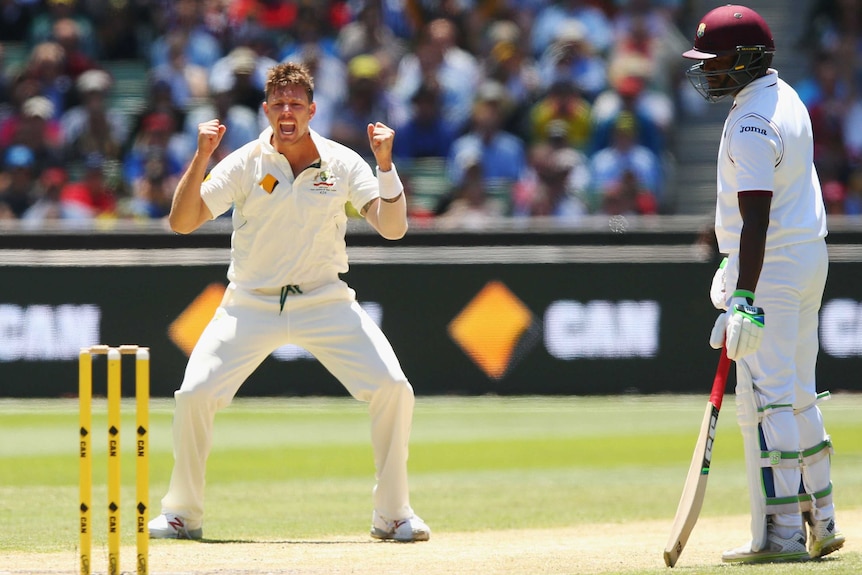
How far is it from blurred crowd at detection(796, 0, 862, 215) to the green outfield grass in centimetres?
286

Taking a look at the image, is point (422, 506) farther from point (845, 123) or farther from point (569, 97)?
point (845, 123)

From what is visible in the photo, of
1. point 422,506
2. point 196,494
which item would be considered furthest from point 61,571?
point 422,506

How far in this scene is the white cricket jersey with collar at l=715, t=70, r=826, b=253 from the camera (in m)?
5.66

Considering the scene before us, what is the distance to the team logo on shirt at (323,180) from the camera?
6.82 m

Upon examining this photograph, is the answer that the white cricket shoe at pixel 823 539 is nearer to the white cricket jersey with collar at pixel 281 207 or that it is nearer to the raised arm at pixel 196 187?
the white cricket jersey with collar at pixel 281 207

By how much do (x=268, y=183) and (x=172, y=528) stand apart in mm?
1678

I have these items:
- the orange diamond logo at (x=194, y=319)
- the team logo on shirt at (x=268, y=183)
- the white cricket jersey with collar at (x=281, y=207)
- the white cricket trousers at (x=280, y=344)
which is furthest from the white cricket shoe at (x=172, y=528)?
the orange diamond logo at (x=194, y=319)

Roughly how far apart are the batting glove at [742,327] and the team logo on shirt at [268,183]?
2307mm

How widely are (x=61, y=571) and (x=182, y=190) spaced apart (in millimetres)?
1932

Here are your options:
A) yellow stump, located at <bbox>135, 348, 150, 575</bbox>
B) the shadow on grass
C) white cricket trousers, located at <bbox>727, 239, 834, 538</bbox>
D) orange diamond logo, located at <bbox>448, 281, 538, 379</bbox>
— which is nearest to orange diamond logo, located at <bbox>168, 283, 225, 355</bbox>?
orange diamond logo, located at <bbox>448, 281, 538, 379</bbox>

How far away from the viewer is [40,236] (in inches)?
501

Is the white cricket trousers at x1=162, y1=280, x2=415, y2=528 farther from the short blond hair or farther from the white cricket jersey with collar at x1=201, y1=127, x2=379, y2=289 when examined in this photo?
the short blond hair

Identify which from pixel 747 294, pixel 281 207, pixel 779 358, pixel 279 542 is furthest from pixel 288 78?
pixel 779 358

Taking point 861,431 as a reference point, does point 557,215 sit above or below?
above
